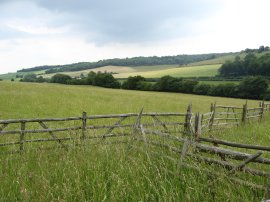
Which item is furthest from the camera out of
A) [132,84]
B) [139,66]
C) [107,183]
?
[139,66]

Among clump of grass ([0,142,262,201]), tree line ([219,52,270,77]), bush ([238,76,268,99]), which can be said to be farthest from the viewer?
tree line ([219,52,270,77])

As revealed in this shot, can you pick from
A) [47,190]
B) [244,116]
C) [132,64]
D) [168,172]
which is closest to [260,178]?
[168,172]

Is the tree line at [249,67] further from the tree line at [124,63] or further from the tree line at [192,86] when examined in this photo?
the tree line at [124,63]

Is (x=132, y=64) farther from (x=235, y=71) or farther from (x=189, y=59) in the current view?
(x=235, y=71)

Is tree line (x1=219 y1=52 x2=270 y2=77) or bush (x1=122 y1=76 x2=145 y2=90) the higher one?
tree line (x1=219 y1=52 x2=270 y2=77)

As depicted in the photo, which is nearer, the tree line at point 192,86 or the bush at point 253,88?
the bush at point 253,88

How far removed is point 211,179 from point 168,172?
0.72 metres

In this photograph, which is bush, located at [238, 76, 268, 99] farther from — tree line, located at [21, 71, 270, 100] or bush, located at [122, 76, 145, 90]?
bush, located at [122, 76, 145, 90]

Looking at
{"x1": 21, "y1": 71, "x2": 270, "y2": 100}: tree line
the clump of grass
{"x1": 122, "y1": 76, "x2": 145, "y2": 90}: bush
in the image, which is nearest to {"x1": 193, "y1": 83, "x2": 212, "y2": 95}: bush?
{"x1": 21, "y1": 71, "x2": 270, "y2": 100}: tree line

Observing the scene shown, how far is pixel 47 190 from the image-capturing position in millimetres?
4297

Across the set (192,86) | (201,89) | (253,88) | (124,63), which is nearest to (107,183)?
(253,88)

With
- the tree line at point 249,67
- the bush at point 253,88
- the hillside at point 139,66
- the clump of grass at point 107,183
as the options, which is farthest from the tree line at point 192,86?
the clump of grass at point 107,183

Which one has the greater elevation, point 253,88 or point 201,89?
point 253,88

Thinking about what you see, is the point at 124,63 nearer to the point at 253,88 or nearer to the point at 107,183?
the point at 253,88
